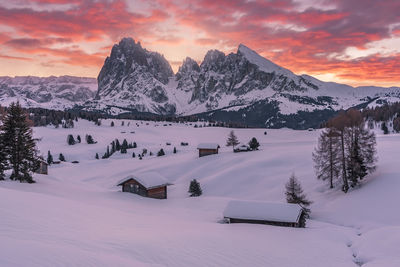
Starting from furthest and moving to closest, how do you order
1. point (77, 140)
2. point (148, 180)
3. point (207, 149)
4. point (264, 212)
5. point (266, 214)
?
point (77, 140)
point (207, 149)
point (148, 180)
point (264, 212)
point (266, 214)

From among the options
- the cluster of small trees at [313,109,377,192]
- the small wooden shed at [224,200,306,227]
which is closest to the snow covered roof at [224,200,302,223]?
the small wooden shed at [224,200,306,227]

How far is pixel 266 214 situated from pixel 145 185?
20005 mm

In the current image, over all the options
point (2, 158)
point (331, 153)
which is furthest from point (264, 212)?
point (2, 158)

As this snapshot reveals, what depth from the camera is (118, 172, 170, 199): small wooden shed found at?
44.8 m

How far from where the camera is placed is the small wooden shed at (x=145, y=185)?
4481 centimetres

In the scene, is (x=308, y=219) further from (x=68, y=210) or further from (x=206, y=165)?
(x=206, y=165)

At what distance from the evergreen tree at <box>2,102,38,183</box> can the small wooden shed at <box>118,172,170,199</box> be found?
12529 mm

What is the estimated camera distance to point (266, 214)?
30094 millimetres

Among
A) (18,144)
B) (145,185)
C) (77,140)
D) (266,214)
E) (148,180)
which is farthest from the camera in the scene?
(77,140)

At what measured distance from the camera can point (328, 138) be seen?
45156 mm

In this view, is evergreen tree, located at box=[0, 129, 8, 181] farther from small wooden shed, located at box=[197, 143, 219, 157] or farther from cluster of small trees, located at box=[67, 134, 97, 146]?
cluster of small trees, located at box=[67, 134, 97, 146]

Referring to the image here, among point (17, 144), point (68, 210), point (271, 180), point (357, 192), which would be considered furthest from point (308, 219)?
point (17, 144)

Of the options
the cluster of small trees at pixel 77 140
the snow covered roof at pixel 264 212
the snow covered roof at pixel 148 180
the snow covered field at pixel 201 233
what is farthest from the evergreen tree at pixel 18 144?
the cluster of small trees at pixel 77 140

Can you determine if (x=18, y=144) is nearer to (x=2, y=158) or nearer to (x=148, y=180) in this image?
(x=2, y=158)
